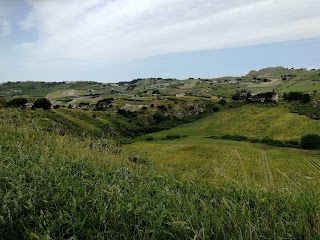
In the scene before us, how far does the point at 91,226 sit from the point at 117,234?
417 millimetres

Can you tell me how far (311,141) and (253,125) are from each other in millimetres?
32610

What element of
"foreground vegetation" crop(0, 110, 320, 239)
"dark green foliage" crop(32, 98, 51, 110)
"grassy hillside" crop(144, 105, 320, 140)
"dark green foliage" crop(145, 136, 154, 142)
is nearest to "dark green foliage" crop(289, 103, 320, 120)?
"grassy hillside" crop(144, 105, 320, 140)

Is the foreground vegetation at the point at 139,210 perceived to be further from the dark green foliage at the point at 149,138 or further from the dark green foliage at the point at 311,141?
the dark green foliage at the point at 149,138

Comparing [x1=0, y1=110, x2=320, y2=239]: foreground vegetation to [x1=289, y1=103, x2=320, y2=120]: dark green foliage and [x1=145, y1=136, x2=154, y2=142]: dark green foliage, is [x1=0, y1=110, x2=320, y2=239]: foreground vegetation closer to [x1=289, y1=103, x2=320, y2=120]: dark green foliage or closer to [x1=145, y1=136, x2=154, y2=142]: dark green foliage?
[x1=145, y1=136, x2=154, y2=142]: dark green foliage

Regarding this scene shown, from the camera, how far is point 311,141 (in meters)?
105

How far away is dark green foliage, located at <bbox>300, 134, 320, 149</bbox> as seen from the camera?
343 ft

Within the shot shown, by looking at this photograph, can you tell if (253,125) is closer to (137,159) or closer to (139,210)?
(137,159)

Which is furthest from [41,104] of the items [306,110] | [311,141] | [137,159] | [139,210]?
[139,210]

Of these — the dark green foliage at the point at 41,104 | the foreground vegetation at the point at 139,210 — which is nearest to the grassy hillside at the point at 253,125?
the dark green foliage at the point at 41,104

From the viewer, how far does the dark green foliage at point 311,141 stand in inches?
4119

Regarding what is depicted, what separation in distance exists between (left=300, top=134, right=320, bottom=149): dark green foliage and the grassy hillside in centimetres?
712

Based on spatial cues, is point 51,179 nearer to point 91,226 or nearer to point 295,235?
point 91,226

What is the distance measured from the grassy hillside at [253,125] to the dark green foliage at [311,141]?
712cm

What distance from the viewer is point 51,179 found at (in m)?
5.50
